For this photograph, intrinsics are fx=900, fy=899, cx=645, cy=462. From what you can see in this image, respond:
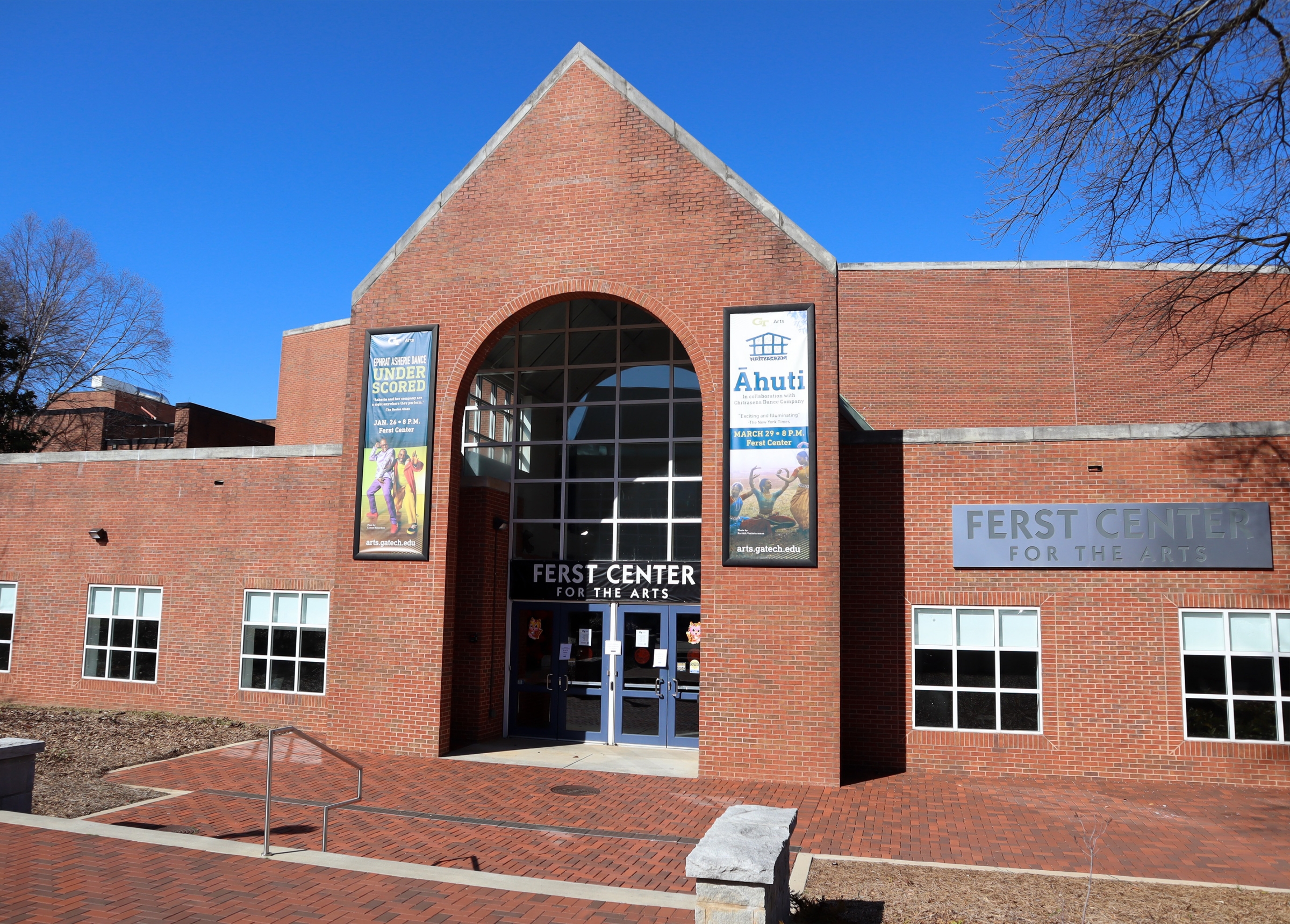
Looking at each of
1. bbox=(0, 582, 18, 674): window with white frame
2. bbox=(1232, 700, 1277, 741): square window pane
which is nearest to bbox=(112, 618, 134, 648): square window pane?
bbox=(0, 582, 18, 674): window with white frame

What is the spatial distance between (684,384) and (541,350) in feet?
9.10

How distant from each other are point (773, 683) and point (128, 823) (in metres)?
7.71

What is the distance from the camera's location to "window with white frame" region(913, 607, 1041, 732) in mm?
12695

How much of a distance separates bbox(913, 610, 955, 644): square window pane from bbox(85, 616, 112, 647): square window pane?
14426mm

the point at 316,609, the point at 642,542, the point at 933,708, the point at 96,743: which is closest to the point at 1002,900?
the point at 933,708

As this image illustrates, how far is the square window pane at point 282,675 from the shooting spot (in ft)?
50.9

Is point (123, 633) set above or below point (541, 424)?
below

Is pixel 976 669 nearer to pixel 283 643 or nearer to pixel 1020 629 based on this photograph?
pixel 1020 629

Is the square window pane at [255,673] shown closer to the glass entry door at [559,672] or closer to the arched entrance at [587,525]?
the arched entrance at [587,525]

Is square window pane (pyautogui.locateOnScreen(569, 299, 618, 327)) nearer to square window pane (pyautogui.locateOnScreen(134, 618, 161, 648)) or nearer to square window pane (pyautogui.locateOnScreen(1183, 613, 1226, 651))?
square window pane (pyautogui.locateOnScreen(134, 618, 161, 648))

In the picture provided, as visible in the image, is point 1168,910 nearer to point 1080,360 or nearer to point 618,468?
point 618,468

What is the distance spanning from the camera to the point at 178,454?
16.8 m

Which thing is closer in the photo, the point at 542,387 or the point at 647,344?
the point at 647,344

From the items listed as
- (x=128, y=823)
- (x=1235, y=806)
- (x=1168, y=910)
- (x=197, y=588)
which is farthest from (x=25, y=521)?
(x=1235, y=806)
